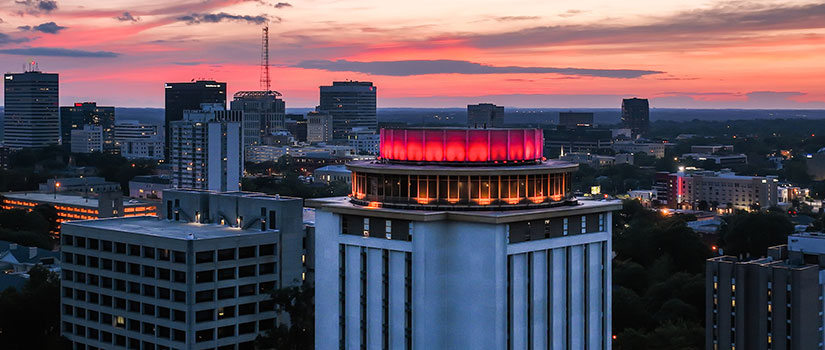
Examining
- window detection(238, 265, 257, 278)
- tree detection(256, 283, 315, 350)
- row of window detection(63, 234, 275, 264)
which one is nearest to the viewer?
tree detection(256, 283, 315, 350)

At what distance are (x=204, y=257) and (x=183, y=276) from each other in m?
2.22

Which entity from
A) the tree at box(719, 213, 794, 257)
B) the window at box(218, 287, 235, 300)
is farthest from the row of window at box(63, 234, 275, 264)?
the tree at box(719, 213, 794, 257)

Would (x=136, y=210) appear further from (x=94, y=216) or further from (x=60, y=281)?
(x=60, y=281)

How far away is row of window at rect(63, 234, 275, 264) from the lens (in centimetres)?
8856

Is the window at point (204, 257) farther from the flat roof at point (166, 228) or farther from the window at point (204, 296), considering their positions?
the window at point (204, 296)

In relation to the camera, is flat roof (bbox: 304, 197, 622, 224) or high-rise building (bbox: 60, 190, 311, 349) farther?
high-rise building (bbox: 60, 190, 311, 349)

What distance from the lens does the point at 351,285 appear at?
6656 centimetres

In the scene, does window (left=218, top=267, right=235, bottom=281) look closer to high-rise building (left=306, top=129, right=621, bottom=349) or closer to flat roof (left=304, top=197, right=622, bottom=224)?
high-rise building (left=306, top=129, right=621, bottom=349)

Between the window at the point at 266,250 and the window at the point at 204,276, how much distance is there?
4933mm

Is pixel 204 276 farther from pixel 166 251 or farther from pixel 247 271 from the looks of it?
pixel 247 271

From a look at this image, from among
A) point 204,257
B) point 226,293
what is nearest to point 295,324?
point 226,293

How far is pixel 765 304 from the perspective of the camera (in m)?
100

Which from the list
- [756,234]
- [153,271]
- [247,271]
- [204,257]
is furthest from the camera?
[756,234]

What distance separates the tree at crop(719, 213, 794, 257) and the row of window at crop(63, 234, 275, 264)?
290 ft
